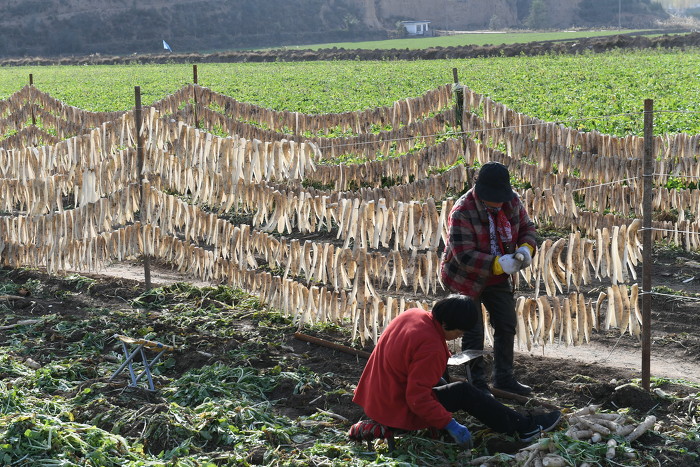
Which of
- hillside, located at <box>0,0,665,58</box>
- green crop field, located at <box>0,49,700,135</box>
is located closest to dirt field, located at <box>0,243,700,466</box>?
green crop field, located at <box>0,49,700,135</box>

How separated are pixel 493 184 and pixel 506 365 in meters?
1.25

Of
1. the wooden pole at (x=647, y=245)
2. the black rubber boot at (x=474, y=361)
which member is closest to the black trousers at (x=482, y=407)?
the black rubber boot at (x=474, y=361)

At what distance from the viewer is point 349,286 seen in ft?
21.9

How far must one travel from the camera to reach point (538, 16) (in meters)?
98.9

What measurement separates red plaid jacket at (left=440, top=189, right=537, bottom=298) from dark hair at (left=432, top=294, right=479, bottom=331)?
74 cm

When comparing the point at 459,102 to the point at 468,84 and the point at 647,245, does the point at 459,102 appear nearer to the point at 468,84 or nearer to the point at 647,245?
the point at 647,245

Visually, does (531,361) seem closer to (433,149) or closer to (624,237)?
(624,237)

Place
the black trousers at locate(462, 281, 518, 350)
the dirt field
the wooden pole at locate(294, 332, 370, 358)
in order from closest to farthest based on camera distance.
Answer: the dirt field → the black trousers at locate(462, 281, 518, 350) → the wooden pole at locate(294, 332, 370, 358)

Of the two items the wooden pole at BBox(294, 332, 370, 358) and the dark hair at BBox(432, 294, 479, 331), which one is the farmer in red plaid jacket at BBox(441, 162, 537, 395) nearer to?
the dark hair at BBox(432, 294, 479, 331)

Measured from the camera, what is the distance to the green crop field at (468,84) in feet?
66.6

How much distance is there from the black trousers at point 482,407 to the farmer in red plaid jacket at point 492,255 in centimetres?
56

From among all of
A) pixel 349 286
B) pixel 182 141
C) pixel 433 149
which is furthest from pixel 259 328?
pixel 433 149

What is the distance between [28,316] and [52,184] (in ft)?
5.33

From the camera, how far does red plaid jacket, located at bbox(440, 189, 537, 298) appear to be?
5.32 metres
